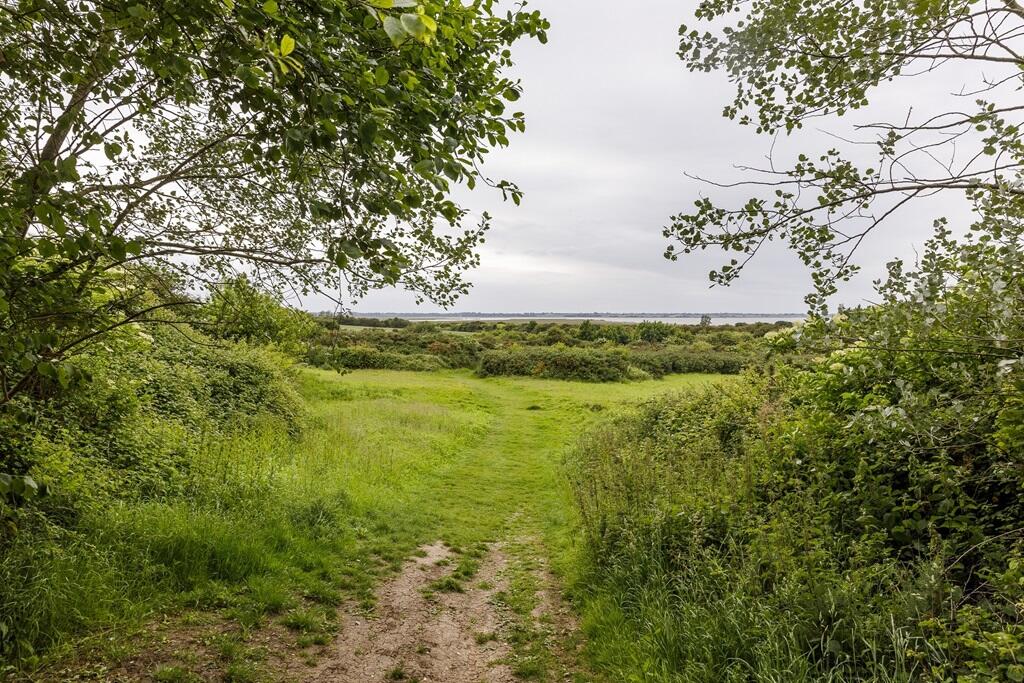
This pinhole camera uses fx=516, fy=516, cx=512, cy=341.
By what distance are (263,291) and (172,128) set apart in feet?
6.95

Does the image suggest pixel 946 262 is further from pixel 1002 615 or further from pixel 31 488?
pixel 31 488

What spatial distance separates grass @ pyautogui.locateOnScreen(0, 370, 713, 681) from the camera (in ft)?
17.3

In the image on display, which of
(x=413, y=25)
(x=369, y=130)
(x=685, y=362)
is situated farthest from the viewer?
(x=685, y=362)

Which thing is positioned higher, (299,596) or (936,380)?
(936,380)

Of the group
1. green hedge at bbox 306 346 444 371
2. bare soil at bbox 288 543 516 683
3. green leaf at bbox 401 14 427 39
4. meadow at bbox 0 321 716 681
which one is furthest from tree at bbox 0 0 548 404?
green hedge at bbox 306 346 444 371

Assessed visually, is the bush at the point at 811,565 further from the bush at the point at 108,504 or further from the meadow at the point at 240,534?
the bush at the point at 108,504

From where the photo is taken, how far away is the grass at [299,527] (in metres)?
5.28

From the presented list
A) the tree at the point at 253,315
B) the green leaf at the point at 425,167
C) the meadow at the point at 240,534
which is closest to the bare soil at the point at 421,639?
the meadow at the point at 240,534

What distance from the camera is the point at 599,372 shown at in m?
37.6

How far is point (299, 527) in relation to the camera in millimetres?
8125

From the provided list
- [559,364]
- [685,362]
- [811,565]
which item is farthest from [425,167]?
[685,362]

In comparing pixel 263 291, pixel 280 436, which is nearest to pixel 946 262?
pixel 263 291

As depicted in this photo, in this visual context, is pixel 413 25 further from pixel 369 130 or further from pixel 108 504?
pixel 108 504

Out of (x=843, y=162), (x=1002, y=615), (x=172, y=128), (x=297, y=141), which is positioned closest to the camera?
(x=297, y=141)
